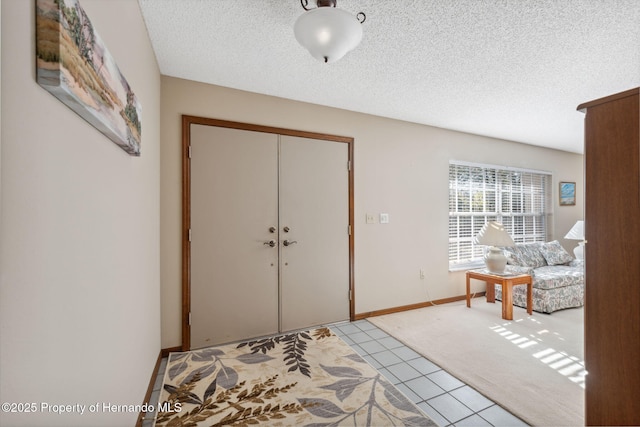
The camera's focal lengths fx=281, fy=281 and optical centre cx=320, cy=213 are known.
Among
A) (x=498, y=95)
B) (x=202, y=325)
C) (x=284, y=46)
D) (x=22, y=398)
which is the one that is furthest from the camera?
(x=498, y=95)

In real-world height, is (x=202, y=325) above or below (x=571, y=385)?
above

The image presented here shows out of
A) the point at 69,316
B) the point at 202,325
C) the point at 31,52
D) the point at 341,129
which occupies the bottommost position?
the point at 202,325

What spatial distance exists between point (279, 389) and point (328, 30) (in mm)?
2337

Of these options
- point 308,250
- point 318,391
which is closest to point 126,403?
point 318,391

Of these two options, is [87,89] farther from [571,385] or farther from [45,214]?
[571,385]

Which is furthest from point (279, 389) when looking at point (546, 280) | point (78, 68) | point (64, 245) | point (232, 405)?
point (546, 280)

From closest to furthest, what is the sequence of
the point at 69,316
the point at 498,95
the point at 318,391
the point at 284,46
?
the point at 69,316
the point at 318,391
the point at 284,46
the point at 498,95

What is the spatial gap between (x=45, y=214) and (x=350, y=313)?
3.01 metres

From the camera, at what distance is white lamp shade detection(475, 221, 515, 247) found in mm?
3457

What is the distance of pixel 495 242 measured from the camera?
3.47 m

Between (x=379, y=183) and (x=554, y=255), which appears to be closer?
(x=379, y=183)

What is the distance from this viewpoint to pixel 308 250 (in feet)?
10.1

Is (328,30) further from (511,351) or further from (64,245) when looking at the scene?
(511,351)

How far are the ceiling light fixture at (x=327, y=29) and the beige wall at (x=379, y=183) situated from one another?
130 cm
